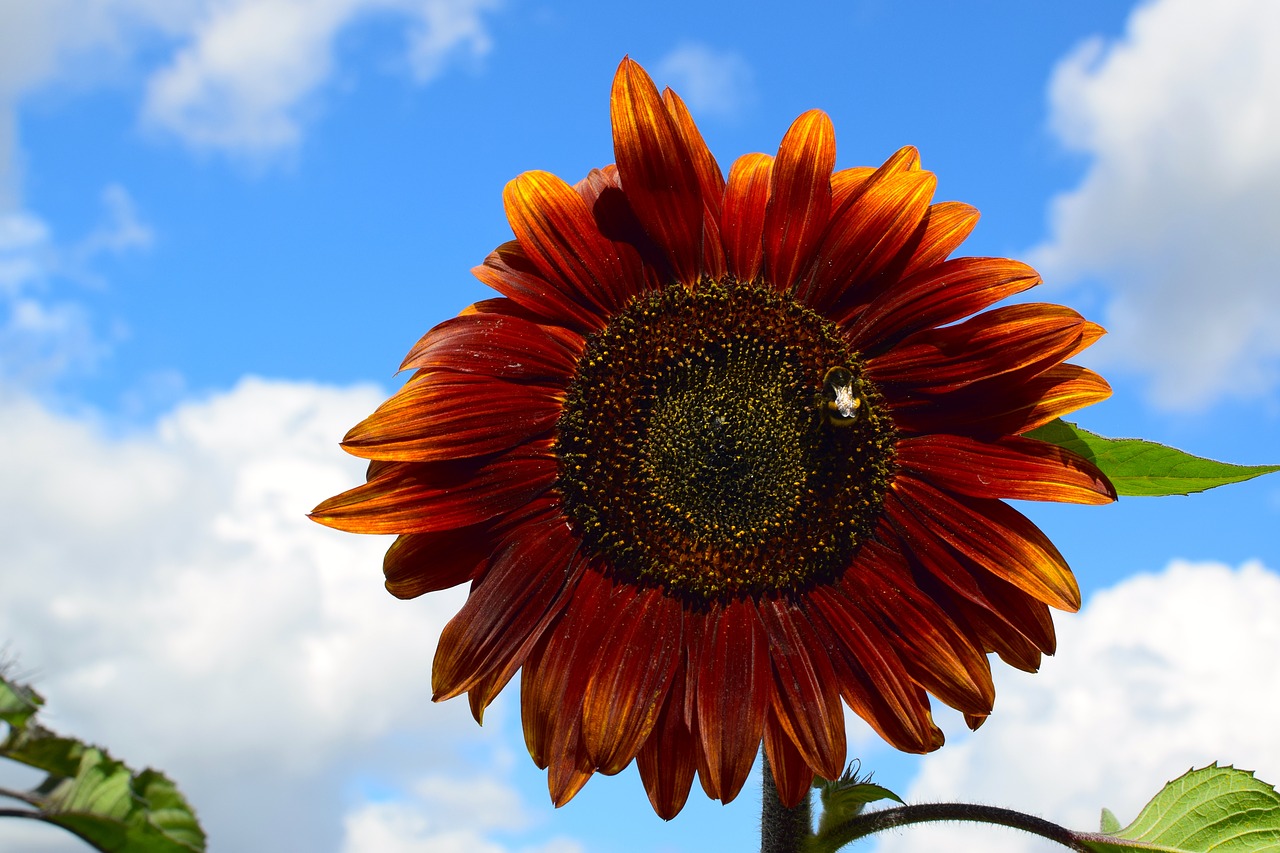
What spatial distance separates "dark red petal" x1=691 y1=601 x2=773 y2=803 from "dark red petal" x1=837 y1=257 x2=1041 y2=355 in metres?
0.85

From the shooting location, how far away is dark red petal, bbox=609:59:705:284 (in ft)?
10.8

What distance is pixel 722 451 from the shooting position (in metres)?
3.39

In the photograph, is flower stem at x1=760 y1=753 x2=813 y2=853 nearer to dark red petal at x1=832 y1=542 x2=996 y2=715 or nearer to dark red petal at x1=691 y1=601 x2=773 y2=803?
dark red petal at x1=691 y1=601 x2=773 y2=803

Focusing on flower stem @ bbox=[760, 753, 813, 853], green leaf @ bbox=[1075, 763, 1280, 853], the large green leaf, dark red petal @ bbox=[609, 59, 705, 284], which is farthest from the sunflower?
the large green leaf

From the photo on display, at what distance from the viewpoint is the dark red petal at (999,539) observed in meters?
3.16

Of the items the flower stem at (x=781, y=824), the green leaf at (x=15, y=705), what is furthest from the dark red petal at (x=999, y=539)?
the green leaf at (x=15, y=705)

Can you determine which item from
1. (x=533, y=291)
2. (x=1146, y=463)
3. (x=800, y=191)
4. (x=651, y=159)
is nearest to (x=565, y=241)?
(x=533, y=291)

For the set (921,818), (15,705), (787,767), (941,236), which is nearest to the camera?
(15,705)

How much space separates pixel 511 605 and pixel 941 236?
1.60 metres

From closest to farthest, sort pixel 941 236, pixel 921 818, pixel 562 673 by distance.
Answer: pixel 562 673 < pixel 941 236 < pixel 921 818

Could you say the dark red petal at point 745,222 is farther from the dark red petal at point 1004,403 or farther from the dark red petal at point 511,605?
the dark red petal at point 511,605

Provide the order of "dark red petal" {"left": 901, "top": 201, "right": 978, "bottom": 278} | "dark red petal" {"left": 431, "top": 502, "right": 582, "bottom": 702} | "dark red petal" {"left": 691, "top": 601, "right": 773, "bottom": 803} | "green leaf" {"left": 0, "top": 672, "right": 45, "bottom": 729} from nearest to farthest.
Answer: "green leaf" {"left": 0, "top": 672, "right": 45, "bottom": 729} → "dark red petal" {"left": 691, "top": 601, "right": 773, "bottom": 803} → "dark red petal" {"left": 431, "top": 502, "right": 582, "bottom": 702} → "dark red petal" {"left": 901, "top": 201, "right": 978, "bottom": 278}

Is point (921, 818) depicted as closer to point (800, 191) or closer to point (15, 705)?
point (800, 191)

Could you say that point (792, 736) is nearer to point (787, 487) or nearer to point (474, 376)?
point (787, 487)
